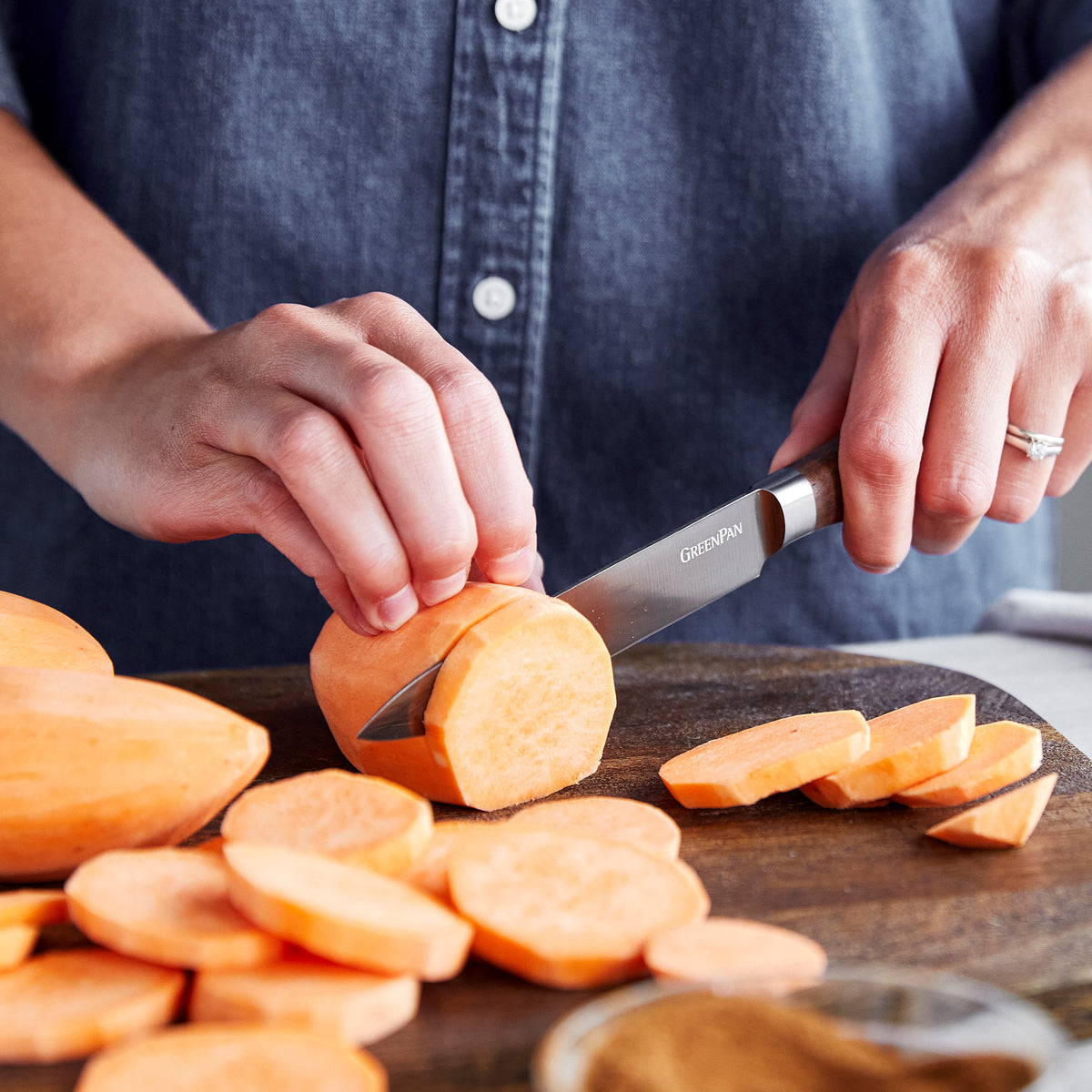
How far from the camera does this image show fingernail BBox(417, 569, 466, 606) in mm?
1385

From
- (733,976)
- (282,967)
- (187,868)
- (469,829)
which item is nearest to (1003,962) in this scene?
(733,976)

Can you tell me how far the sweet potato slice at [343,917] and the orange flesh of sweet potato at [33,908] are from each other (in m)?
0.21

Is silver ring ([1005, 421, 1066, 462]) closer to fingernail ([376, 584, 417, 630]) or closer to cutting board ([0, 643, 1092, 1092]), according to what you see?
cutting board ([0, 643, 1092, 1092])

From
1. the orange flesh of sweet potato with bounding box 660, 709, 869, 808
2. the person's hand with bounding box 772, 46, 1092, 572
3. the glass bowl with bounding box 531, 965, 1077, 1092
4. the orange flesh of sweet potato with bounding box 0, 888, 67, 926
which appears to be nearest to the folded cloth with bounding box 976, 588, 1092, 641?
A: the person's hand with bounding box 772, 46, 1092, 572

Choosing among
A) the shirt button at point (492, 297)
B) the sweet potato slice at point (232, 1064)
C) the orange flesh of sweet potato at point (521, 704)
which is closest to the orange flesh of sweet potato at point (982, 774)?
the orange flesh of sweet potato at point (521, 704)

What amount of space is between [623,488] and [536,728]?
81cm

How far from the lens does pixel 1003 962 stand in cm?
103

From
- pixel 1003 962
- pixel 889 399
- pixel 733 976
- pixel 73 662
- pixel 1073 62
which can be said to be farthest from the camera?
pixel 1073 62

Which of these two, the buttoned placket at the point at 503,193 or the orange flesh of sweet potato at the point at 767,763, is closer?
the orange flesh of sweet potato at the point at 767,763

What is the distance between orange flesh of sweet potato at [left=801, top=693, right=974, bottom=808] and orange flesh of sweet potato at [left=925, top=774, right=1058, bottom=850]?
0.29 ft

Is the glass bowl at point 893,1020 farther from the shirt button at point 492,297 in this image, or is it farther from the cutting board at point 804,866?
the shirt button at point 492,297

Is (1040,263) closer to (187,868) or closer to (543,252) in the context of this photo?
(543,252)

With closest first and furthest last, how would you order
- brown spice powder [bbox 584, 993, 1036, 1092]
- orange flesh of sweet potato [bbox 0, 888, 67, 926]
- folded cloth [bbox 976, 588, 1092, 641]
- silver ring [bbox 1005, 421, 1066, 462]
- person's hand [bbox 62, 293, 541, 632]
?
brown spice powder [bbox 584, 993, 1036, 1092] → orange flesh of sweet potato [bbox 0, 888, 67, 926] → person's hand [bbox 62, 293, 541, 632] → silver ring [bbox 1005, 421, 1066, 462] → folded cloth [bbox 976, 588, 1092, 641]

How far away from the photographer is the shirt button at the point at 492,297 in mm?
1970
